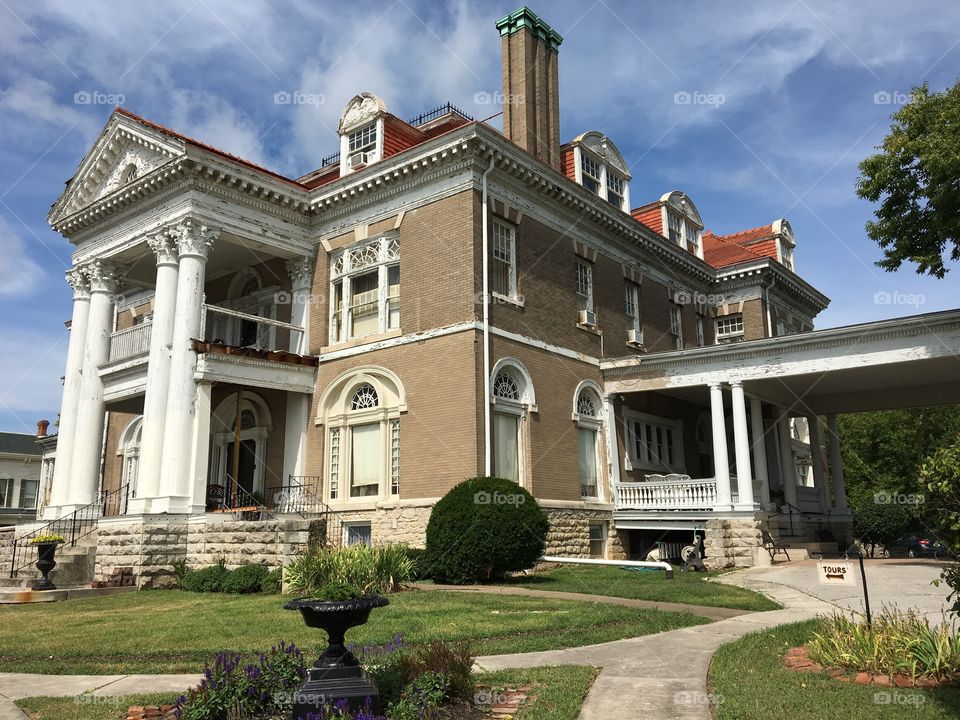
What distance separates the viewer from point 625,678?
7.32 meters

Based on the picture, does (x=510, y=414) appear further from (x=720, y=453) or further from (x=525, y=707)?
(x=525, y=707)

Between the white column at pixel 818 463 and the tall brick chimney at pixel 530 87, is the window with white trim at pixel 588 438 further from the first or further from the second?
the white column at pixel 818 463

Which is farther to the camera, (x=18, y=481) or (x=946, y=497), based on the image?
(x=18, y=481)

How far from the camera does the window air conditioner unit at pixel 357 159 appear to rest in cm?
2412

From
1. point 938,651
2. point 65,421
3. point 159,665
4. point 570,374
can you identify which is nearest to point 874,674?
point 938,651

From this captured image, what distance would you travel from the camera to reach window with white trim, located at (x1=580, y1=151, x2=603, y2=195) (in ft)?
85.4

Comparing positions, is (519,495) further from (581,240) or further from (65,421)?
(65,421)

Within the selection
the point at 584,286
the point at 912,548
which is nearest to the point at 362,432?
the point at 584,286

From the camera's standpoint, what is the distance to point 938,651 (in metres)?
6.84

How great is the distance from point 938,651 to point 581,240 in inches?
732

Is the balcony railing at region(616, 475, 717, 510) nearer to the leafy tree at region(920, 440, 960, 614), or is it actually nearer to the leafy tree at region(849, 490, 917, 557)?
the leafy tree at region(849, 490, 917, 557)

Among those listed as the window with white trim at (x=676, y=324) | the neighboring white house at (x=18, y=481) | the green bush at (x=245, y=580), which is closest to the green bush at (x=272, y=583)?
the green bush at (x=245, y=580)

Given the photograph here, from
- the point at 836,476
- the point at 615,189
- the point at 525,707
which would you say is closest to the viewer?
the point at 525,707

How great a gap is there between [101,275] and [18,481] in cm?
4129
